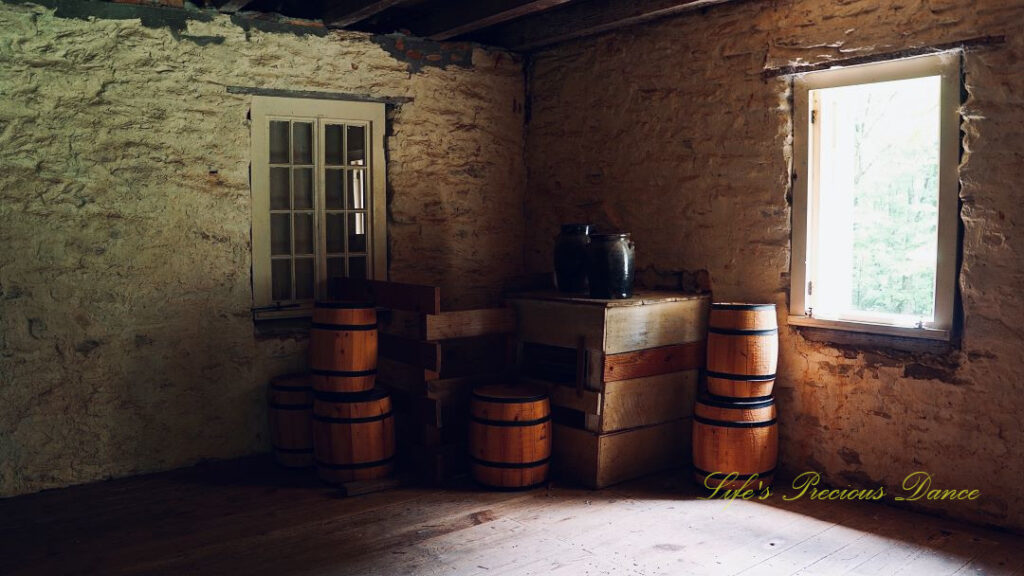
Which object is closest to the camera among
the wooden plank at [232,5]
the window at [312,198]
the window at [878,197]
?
the window at [878,197]

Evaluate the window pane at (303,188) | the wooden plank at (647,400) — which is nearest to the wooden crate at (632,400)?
the wooden plank at (647,400)

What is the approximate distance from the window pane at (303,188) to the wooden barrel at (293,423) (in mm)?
1106

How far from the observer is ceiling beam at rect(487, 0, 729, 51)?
180 inches

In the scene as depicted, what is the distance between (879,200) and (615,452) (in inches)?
73.1

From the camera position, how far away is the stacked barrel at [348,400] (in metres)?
4.29

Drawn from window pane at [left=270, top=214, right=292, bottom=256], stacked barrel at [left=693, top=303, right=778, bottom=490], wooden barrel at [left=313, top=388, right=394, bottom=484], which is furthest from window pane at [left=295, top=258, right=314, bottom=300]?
stacked barrel at [left=693, top=303, right=778, bottom=490]

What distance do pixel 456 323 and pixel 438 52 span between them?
2.04 meters

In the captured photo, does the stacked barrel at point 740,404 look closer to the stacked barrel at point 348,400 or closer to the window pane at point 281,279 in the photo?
the stacked barrel at point 348,400

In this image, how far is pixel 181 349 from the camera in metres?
4.62

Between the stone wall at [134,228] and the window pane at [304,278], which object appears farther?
the window pane at [304,278]

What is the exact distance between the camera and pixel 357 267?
5.29 metres

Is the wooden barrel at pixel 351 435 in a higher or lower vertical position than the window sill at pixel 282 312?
lower

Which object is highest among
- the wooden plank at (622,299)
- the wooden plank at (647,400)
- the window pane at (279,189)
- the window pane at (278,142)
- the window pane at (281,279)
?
the window pane at (278,142)

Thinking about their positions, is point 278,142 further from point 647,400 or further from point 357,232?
point 647,400
